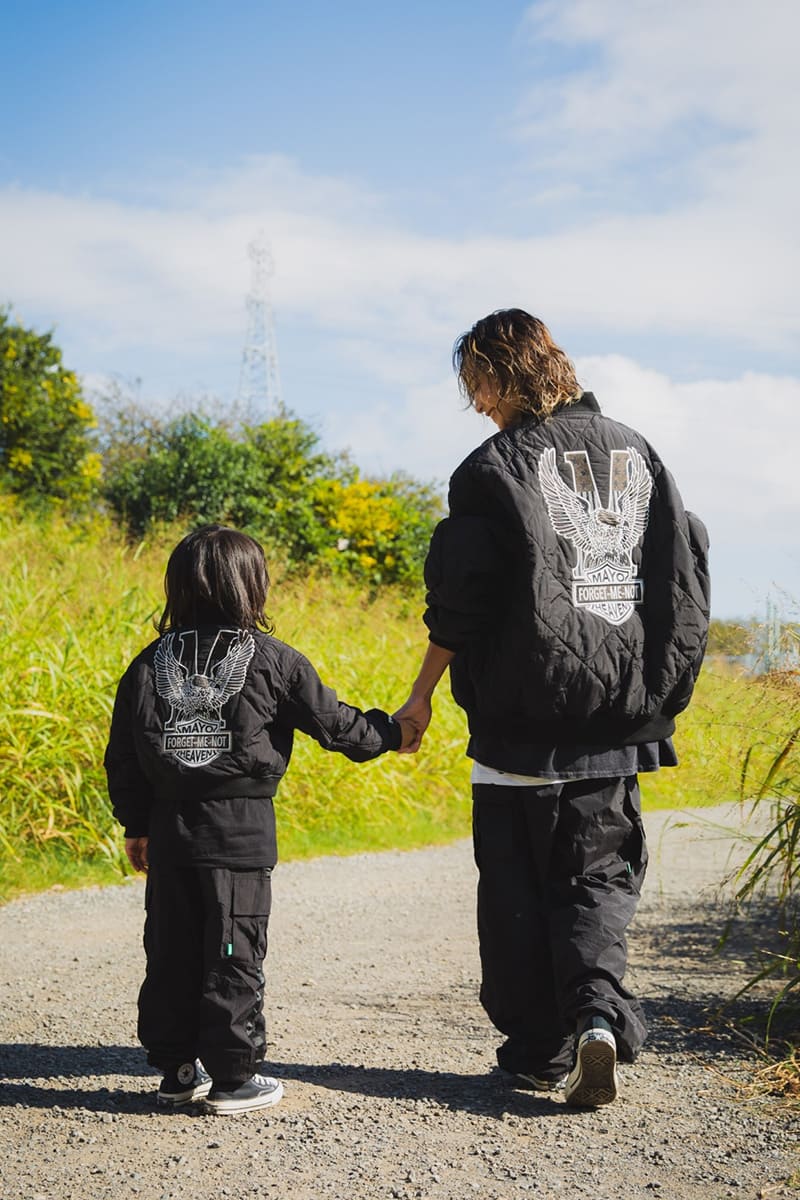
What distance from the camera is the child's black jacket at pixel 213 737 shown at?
3.05 metres

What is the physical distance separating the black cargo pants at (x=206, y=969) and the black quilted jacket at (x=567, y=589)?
29.4 inches

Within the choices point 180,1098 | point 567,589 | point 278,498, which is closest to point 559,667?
point 567,589

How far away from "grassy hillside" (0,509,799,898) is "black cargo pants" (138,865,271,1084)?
179 cm

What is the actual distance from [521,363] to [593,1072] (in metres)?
1.80

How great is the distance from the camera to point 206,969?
301 cm

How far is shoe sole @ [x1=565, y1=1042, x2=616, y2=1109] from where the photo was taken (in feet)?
9.32

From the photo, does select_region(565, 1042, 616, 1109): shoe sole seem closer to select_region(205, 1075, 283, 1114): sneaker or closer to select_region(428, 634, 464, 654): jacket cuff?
select_region(205, 1075, 283, 1114): sneaker

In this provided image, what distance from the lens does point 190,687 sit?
10.2 ft

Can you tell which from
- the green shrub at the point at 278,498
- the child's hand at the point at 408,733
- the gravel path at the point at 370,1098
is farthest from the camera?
the green shrub at the point at 278,498

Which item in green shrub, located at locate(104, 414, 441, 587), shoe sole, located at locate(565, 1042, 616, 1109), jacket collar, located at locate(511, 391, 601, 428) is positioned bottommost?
shoe sole, located at locate(565, 1042, 616, 1109)

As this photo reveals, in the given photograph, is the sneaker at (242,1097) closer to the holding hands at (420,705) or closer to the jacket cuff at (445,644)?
the holding hands at (420,705)

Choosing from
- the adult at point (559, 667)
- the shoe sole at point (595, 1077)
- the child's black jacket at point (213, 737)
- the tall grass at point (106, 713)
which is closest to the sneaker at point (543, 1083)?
the adult at point (559, 667)

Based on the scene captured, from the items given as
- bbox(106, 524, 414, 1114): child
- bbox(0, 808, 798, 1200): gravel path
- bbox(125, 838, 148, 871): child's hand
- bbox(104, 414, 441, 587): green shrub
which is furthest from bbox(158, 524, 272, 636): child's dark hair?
bbox(104, 414, 441, 587): green shrub

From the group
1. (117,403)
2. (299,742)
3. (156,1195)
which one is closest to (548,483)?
(156,1195)
